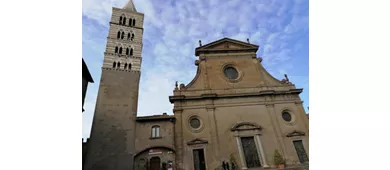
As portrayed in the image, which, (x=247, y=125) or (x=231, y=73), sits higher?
(x=231, y=73)

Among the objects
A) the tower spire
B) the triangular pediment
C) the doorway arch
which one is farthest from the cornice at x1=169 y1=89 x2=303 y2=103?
the tower spire

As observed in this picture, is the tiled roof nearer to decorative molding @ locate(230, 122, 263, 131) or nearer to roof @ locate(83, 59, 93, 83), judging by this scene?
decorative molding @ locate(230, 122, 263, 131)

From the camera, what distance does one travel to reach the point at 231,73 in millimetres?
Result: 17797

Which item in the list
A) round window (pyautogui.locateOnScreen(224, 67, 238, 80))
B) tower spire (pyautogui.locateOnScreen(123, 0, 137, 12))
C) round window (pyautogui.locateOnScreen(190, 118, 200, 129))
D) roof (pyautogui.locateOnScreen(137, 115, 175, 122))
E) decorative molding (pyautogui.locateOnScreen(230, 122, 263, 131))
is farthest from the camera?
tower spire (pyautogui.locateOnScreen(123, 0, 137, 12))

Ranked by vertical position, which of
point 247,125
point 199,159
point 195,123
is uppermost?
point 195,123

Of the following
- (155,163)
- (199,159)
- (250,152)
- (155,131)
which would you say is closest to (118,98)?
(155,131)

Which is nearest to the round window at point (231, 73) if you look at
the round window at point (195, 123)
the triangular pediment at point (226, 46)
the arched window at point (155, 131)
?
the triangular pediment at point (226, 46)

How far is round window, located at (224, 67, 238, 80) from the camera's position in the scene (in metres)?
17.6

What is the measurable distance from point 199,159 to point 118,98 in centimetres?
815

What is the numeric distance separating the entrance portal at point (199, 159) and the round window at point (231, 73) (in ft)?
24.4

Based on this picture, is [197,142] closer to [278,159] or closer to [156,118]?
[156,118]

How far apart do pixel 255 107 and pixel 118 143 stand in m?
11.1

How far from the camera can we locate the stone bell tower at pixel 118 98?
1285cm

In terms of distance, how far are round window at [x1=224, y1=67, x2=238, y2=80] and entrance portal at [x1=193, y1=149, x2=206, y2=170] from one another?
24.4ft
